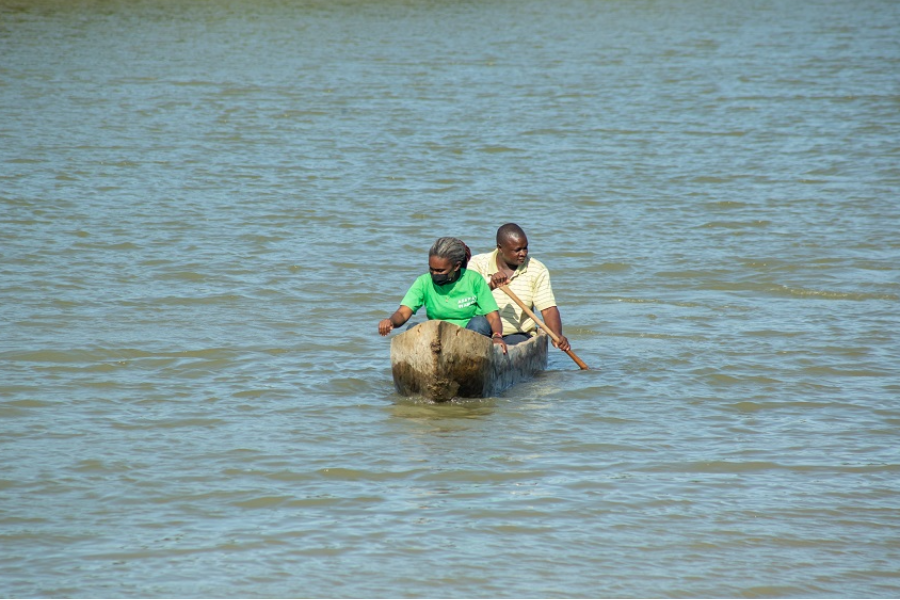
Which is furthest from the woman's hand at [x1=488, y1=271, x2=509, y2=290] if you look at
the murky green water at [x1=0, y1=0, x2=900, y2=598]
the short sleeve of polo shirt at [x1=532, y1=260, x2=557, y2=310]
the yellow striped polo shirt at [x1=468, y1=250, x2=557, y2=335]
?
the murky green water at [x1=0, y1=0, x2=900, y2=598]

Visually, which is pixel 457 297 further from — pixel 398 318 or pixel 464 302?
pixel 398 318

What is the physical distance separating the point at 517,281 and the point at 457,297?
723 mm

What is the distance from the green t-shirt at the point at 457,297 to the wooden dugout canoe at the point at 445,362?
0.35 meters

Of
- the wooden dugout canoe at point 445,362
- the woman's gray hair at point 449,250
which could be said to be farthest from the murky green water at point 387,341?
the woman's gray hair at point 449,250

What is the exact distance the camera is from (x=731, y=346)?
8.64 meters

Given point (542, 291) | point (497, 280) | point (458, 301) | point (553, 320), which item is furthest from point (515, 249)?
point (458, 301)

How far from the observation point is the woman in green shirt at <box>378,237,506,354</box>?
280 inches

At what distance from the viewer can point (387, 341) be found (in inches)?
349

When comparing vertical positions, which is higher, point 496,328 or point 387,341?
point 496,328

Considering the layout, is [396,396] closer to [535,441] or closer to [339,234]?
[535,441]

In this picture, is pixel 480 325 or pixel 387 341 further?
pixel 387 341

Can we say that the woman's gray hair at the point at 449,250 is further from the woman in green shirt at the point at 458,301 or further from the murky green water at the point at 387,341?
the murky green water at the point at 387,341

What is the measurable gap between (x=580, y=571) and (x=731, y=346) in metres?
4.25

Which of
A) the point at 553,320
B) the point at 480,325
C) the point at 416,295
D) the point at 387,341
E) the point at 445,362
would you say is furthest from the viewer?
the point at 387,341
